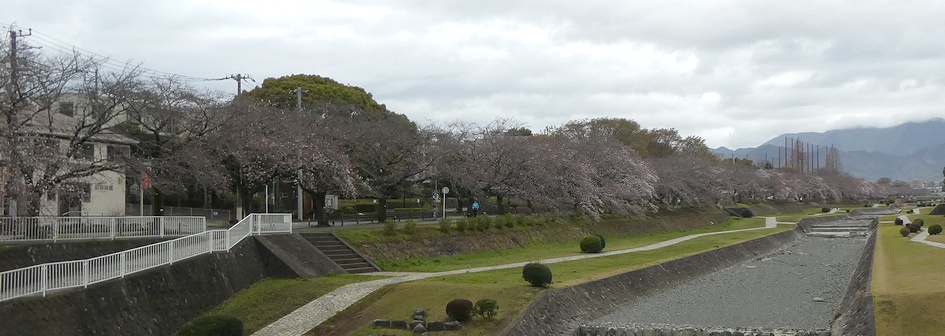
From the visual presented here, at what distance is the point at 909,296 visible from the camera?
64.7 feet

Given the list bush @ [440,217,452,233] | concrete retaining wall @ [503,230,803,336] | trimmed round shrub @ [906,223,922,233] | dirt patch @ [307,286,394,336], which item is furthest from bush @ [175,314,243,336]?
trimmed round shrub @ [906,223,922,233]

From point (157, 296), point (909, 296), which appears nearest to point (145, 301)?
point (157, 296)

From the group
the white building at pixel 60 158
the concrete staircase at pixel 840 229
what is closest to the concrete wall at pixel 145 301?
the white building at pixel 60 158

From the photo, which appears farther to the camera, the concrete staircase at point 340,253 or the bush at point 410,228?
the bush at point 410,228

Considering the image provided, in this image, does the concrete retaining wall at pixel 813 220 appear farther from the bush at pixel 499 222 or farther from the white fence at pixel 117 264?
the white fence at pixel 117 264

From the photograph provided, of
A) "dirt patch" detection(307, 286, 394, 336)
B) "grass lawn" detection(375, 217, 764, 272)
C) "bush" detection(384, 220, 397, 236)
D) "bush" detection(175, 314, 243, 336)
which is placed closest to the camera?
"bush" detection(175, 314, 243, 336)

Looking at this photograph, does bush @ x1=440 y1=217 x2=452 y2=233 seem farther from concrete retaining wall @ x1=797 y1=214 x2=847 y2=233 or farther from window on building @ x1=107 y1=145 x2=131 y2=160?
concrete retaining wall @ x1=797 y1=214 x2=847 y2=233

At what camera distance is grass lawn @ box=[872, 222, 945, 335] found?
18.1 metres

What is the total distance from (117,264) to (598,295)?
16.3 m

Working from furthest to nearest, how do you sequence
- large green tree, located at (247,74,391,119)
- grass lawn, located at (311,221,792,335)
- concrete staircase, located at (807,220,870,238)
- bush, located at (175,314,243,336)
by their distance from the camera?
concrete staircase, located at (807,220,870,238)
large green tree, located at (247,74,391,119)
grass lawn, located at (311,221,792,335)
bush, located at (175,314,243,336)

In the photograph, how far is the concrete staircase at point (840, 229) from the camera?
244ft

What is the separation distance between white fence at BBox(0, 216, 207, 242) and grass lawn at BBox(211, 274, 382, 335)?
3.51 m

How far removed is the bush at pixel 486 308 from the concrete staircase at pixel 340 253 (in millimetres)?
10479

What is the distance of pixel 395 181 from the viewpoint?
45.8 m
